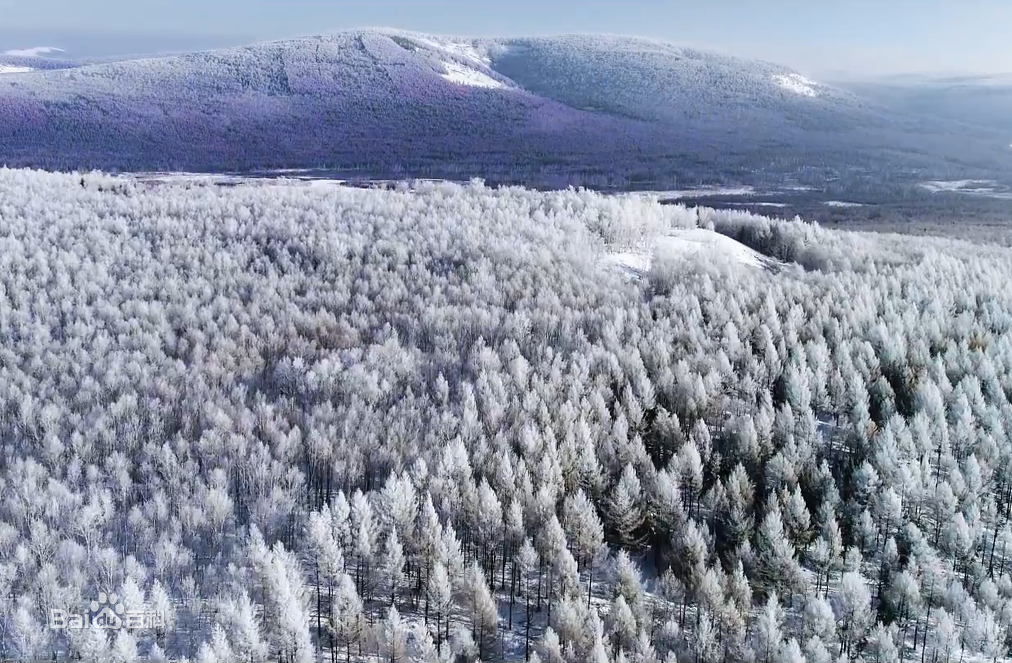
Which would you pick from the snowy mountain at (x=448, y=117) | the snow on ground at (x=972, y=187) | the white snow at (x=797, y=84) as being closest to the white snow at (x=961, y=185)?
the snow on ground at (x=972, y=187)

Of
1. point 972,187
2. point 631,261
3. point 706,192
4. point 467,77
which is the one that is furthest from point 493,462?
point 467,77

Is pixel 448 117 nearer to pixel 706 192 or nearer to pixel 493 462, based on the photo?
pixel 706 192

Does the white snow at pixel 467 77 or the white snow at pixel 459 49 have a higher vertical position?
the white snow at pixel 459 49

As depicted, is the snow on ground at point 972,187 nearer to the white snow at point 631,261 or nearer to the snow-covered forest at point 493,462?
the snow-covered forest at point 493,462

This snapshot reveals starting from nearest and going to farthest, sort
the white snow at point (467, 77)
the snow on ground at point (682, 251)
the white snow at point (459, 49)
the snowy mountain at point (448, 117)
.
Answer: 1. the snow on ground at point (682, 251)
2. the snowy mountain at point (448, 117)
3. the white snow at point (467, 77)
4. the white snow at point (459, 49)

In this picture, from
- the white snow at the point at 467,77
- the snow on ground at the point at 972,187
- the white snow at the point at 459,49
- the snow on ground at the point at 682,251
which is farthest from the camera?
A: the white snow at the point at 459,49

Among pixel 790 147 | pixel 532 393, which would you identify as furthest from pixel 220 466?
pixel 790 147
